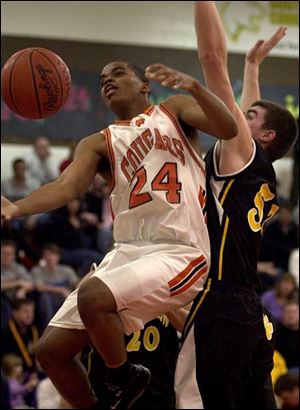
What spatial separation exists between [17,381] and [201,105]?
568 centimetres

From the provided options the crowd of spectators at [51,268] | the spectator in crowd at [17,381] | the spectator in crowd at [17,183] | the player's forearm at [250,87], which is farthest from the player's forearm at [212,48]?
the spectator in crowd at [17,183]

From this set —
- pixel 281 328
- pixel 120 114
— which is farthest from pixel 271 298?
pixel 120 114

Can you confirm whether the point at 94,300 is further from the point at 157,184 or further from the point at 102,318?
the point at 157,184

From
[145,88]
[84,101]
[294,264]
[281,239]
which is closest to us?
[145,88]

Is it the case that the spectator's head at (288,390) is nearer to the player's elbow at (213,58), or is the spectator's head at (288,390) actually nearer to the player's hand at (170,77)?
the player's elbow at (213,58)

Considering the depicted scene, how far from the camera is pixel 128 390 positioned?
4656mm

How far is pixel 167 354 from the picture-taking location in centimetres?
595

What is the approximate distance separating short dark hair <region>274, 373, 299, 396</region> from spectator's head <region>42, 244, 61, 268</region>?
10.6ft

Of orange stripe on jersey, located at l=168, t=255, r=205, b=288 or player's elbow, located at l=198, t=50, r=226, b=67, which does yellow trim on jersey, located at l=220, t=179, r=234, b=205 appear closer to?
orange stripe on jersey, located at l=168, t=255, r=205, b=288

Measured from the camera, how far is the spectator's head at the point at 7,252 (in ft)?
33.2

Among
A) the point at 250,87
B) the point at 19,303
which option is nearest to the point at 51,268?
the point at 19,303

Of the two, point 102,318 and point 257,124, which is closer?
point 102,318

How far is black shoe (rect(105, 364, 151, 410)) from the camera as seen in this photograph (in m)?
4.64

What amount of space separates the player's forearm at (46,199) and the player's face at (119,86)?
700 millimetres
